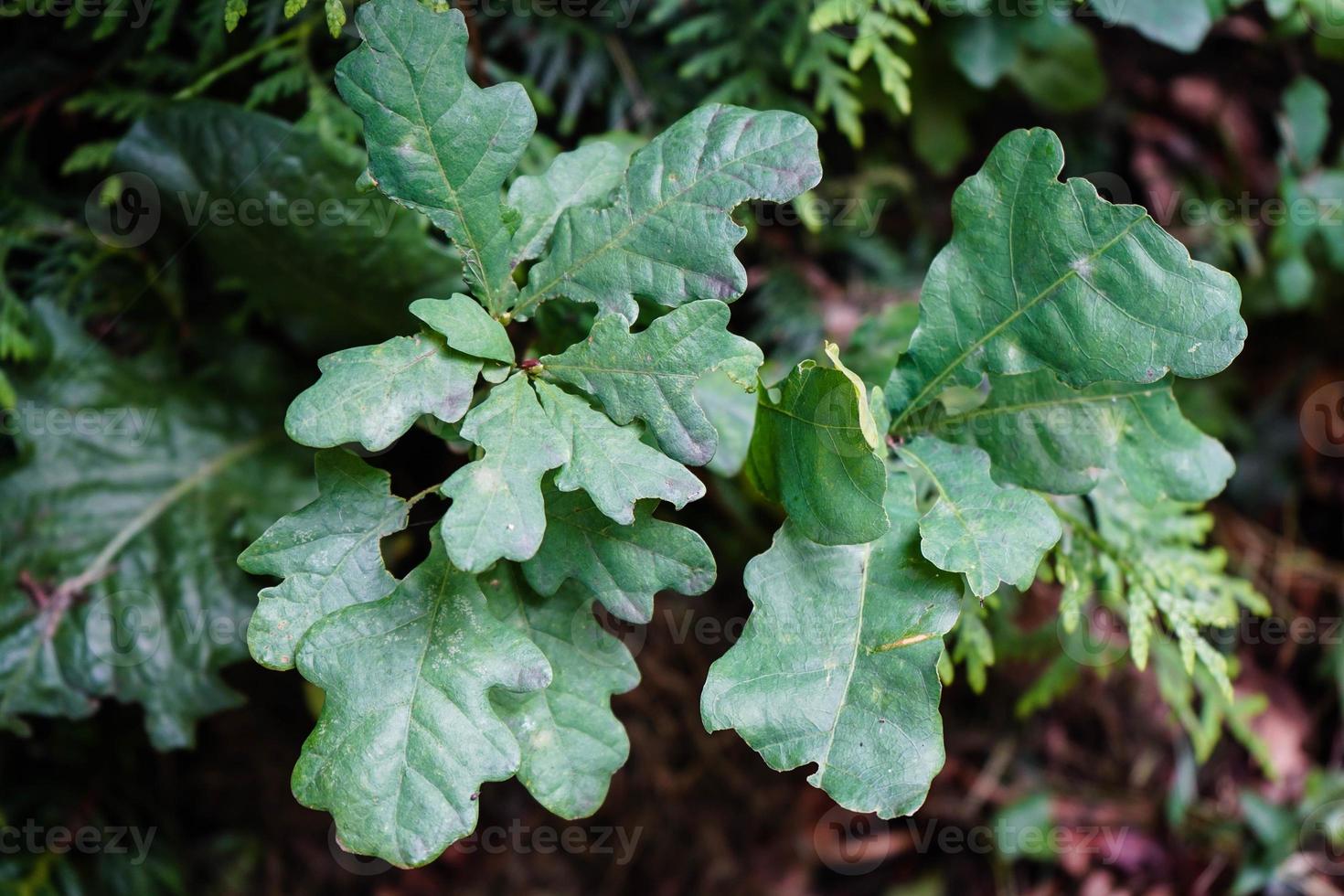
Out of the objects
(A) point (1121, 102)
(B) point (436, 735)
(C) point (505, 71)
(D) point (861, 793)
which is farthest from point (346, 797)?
(A) point (1121, 102)

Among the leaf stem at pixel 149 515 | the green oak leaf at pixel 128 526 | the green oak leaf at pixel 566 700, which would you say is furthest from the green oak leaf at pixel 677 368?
the leaf stem at pixel 149 515

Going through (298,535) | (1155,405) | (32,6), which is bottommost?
(1155,405)

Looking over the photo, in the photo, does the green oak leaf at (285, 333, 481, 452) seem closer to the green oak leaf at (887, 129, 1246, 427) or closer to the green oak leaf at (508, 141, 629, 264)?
the green oak leaf at (508, 141, 629, 264)

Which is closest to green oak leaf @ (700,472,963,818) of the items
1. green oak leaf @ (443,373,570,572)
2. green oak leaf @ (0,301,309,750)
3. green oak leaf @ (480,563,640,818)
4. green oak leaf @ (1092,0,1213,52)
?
green oak leaf @ (480,563,640,818)

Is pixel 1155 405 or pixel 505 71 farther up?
pixel 505 71

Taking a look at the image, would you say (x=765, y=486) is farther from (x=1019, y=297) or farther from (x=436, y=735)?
(x=436, y=735)

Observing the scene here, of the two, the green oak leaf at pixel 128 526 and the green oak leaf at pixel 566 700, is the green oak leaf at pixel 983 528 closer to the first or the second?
the green oak leaf at pixel 566 700
